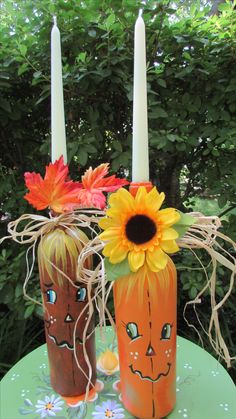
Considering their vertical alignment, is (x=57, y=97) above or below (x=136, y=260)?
above

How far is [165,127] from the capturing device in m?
0.91

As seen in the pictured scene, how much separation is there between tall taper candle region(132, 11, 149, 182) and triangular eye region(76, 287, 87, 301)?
0.17m

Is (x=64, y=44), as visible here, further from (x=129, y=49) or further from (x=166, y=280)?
(x=166, y=280)

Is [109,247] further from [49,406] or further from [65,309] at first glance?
[49,406]

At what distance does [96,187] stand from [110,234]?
7 centimetres

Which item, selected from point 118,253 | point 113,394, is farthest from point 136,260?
point 113,394

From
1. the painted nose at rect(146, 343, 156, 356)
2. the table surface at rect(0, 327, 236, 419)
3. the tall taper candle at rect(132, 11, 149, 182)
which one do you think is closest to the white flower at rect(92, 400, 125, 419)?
the table surface at rect(0, 327, 236, 419)

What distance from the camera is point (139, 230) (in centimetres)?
44

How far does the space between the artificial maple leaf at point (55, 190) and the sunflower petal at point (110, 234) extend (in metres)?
0.06

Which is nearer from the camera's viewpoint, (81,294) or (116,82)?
(81,294)

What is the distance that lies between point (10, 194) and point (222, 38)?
689mm

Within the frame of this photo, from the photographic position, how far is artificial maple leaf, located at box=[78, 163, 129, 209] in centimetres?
44

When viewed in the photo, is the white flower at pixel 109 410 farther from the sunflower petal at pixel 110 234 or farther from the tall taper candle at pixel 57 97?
the tall taper candle at pixel 57 97

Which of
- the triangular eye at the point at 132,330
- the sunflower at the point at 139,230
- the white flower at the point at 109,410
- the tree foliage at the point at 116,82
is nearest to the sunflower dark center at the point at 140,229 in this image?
the sunflower at the point at 139,230
